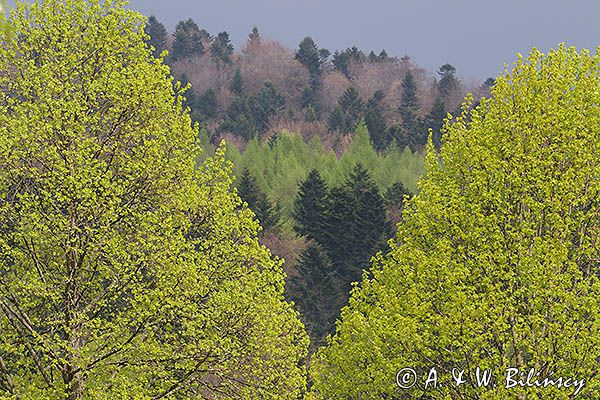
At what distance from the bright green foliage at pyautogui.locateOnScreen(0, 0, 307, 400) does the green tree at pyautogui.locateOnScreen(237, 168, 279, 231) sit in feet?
136

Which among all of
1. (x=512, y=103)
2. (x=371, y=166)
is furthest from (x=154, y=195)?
(x=371, y=166)

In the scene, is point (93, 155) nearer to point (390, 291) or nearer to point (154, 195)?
point (154, 195)

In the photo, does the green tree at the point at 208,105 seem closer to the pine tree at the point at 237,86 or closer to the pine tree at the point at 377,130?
the pine tree at the point at 237,86

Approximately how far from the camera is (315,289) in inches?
2062

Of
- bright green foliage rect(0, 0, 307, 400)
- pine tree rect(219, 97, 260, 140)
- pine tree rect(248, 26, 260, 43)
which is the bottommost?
bright green foliage rect(0, 0, 307, 400)

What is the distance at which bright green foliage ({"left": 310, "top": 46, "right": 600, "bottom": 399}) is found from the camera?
47.5 feet

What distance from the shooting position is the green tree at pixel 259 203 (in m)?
60.2

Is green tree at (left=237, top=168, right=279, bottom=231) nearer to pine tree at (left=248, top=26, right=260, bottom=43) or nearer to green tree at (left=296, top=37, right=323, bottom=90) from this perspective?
green tree at (left=296, top=37, right=323, bottom=90)

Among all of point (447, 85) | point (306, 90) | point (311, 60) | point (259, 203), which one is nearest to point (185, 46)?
point (311, 60)

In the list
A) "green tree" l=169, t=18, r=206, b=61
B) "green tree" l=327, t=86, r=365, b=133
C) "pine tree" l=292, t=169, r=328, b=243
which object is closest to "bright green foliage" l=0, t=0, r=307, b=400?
"pine tree" l=292, t=169, r=328, b=243

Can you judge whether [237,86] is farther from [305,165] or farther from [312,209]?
[312,209]

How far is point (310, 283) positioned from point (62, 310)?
37.7 metres

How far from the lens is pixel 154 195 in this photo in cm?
1549

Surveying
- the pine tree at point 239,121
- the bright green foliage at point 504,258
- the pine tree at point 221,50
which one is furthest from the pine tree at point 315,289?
the pine tree at point 221,50
